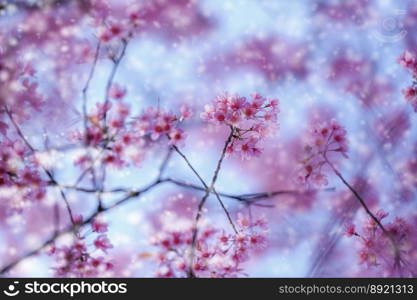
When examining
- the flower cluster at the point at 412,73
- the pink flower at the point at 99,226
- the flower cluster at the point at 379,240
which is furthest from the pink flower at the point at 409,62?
the pink flower at the point at 99,226

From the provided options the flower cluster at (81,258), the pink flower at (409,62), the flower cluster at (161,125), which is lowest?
the flower cluster at (81,258)

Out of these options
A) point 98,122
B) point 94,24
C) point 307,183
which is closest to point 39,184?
point 98,122

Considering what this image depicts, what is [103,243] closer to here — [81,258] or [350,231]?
[81,258]

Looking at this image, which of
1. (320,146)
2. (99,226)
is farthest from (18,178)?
(320,146)

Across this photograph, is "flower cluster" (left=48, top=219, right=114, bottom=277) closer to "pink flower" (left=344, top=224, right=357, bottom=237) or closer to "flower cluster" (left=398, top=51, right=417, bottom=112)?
"pink flower" (left=344, top=224, right=357, bottom=237)

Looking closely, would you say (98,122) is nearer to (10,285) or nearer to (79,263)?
(79,263)

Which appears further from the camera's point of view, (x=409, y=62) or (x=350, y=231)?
(x=409, y=62)

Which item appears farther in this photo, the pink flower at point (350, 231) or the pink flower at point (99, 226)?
the pink flower at point (350, 231)

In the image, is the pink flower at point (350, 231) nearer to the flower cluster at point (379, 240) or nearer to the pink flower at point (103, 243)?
the flower cluster at point (379, 240)

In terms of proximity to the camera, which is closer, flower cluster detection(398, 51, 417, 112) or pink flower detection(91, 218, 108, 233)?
pink flower detection(91, 218, 108, 233)

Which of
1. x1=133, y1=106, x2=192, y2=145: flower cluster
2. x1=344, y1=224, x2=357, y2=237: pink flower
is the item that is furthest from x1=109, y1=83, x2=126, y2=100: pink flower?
x1=344, y1=224, x2=357, y2=237: pink flower

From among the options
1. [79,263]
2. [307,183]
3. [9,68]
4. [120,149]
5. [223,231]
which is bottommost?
[79,263]
